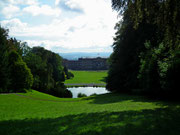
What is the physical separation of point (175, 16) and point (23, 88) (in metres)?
27.2

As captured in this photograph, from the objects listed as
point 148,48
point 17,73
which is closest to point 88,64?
point 17,73

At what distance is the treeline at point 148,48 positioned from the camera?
8562 mm

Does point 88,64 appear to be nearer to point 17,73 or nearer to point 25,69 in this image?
point 25,69

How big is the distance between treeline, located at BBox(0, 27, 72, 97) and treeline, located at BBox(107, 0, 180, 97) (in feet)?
50.2

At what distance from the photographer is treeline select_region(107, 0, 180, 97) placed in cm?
856

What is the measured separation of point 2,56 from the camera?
933 inches

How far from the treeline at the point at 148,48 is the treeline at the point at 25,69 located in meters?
15.3

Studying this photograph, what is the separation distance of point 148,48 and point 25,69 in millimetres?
20446

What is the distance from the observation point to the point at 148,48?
21891 millimetres

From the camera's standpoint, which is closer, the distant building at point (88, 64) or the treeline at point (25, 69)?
the treeline at point (25, 69)

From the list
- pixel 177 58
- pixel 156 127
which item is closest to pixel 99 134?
pixel 156 127

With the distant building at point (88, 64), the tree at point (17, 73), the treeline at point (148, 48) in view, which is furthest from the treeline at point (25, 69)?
the distant building at point (88, 64)

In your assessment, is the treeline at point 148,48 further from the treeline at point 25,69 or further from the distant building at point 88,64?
the distant building at point 88,64

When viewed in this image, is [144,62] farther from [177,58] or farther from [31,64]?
[31,64]
